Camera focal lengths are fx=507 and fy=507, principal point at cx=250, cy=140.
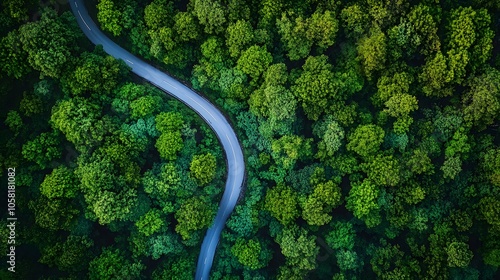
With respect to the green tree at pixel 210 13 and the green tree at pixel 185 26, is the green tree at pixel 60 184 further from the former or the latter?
the green tree at pixel 210 13

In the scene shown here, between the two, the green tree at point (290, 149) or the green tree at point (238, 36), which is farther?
the green tree at point (290, 149)

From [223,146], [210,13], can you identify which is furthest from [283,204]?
[210,13]

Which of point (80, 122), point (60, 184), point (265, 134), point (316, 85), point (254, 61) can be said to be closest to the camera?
point (60, 184)

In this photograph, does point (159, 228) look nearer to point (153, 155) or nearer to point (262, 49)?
point (153, 155)

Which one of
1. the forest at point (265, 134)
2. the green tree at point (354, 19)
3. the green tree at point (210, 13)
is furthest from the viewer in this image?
the green tree at point (354, 19)

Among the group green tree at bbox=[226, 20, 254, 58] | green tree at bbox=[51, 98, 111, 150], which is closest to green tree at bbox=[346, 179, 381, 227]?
green tree at bbox=[226, 20, 254, 58]

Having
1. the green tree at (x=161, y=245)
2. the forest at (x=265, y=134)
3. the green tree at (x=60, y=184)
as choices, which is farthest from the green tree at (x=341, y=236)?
the green tree at (x=60, y=184)

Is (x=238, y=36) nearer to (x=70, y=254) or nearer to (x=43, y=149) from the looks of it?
(x=43, y=149)

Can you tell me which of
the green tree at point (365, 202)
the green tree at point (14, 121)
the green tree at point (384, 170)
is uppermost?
the green tree at point (14, 121)
